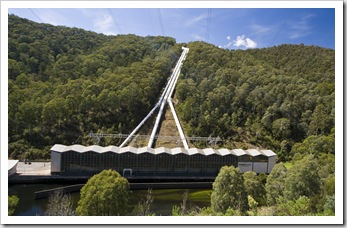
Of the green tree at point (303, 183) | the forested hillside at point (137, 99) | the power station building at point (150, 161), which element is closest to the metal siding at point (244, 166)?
the power station building at point (150, 161)

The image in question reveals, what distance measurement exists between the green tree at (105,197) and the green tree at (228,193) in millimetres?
2579

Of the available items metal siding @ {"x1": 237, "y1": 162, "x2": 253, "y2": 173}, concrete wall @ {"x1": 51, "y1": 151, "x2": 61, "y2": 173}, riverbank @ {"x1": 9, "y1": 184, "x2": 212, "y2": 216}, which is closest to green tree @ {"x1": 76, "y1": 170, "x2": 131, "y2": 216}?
riverbank @ {"x1": 9, "y1": 184, "x2": 212, "y2": 216}

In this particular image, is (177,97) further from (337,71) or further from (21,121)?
(337,71)

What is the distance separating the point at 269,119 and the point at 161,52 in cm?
2140

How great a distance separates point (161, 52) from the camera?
36.7 metres

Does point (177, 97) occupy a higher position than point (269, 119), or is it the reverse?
point (177, 97)

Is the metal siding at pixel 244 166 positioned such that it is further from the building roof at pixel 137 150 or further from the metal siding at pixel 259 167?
the building roof at pixel 137 150

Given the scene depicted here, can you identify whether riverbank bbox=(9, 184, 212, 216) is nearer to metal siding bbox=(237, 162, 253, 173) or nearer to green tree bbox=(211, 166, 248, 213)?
green tree bbox=(211, 166, 248, 213)

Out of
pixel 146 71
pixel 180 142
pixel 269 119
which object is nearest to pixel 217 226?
pixel 180 142

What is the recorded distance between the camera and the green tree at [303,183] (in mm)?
8219

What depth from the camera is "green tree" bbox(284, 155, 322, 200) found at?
27.0 feet

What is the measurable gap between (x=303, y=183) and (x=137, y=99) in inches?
552

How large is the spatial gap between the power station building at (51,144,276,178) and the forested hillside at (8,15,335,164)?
2.37 metres
